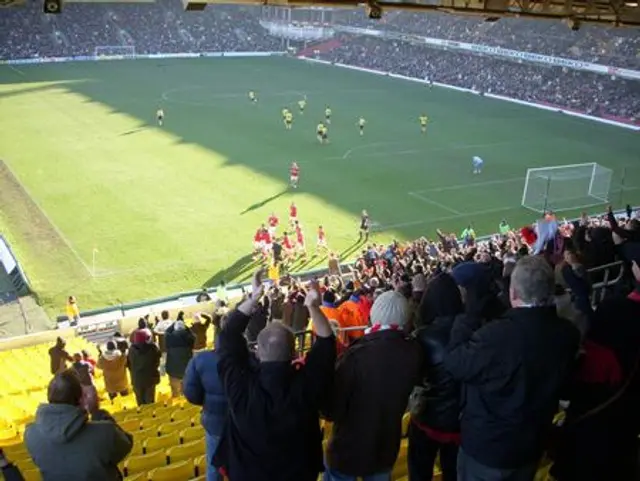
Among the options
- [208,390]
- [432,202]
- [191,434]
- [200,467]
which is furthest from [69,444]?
[432,202]

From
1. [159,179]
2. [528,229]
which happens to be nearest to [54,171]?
[159,179]

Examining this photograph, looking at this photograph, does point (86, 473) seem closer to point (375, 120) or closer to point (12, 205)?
point (12, 205)

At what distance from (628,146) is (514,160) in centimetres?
780

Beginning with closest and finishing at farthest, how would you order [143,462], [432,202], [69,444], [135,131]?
[69,444], [143,462], [432,202], [135,131]

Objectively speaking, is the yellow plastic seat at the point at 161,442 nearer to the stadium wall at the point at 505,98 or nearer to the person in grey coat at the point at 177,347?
the person in grey coat at the point at 177,347

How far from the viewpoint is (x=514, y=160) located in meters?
34.6

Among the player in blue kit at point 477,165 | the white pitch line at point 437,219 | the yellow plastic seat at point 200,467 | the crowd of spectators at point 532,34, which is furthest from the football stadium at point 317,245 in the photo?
the player in blue kit at point 477,165

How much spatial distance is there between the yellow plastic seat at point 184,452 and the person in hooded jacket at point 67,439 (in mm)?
1861

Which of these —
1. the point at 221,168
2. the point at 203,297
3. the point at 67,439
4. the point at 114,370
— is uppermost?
the point at 67,439

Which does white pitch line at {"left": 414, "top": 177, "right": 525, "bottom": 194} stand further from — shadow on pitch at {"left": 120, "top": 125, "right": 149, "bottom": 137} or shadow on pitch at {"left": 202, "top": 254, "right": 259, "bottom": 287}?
shadow on pitch at {"left": 120, "top": 125, "right": 149, "bottom": 137}

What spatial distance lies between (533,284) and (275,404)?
1421mm

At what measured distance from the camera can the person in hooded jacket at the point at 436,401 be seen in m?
4.09

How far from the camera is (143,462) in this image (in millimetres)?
5551

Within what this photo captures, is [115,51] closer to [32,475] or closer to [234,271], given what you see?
[234,271]
